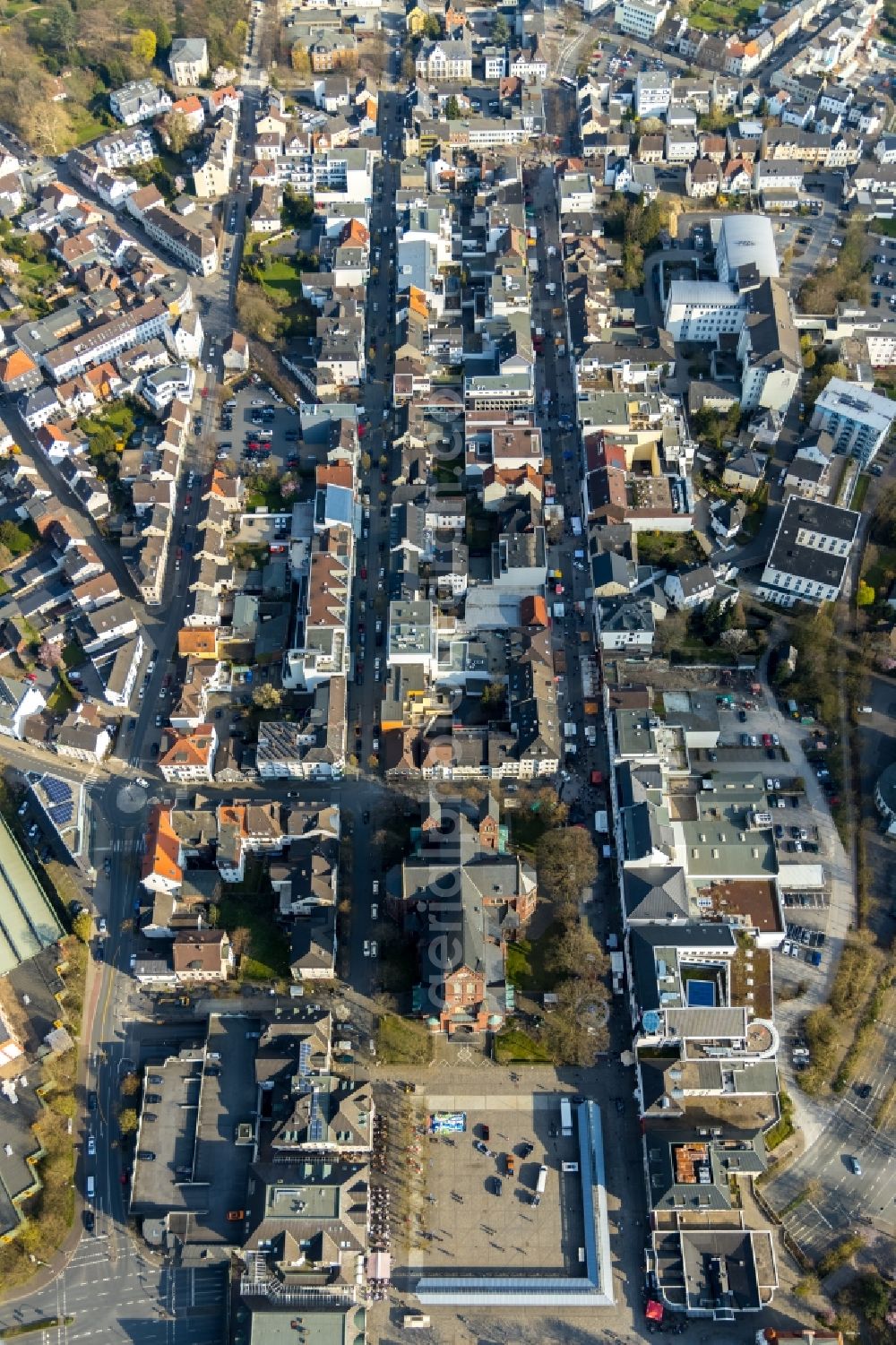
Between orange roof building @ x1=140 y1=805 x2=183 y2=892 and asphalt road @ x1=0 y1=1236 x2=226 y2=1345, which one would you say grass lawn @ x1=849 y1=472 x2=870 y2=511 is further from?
asphalt road @ x1=0 y1=1236 x2=226 y2=1345

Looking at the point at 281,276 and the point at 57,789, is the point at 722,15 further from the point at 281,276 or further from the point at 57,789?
the point at 57,789

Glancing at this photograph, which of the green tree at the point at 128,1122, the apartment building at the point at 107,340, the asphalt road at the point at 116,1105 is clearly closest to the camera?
the asphalt road at the point at 116,1105

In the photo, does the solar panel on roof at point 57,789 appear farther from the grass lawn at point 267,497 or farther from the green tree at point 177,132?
the green tree at point 177,132

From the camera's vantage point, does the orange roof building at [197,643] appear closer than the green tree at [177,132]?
Yes

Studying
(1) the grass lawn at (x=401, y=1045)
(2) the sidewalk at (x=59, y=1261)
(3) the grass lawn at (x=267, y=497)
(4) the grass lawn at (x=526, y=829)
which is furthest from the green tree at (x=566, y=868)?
(3) the grass lawn at (x=267, y=497)

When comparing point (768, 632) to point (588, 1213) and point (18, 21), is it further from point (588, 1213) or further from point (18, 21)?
point (18, 21)

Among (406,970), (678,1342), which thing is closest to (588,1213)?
(678,1342)
